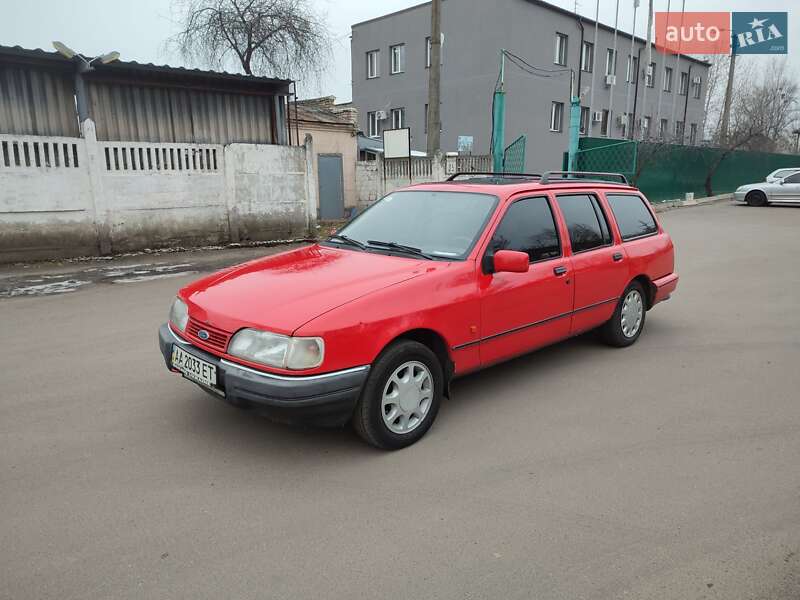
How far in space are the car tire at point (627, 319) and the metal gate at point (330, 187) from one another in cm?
1354

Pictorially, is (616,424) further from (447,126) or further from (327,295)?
(447,126)

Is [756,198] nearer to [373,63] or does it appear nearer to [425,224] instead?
[373,63]

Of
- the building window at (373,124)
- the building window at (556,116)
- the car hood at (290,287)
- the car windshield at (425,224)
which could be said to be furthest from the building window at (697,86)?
the car hood at (290,287)

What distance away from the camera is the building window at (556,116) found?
28719 mm

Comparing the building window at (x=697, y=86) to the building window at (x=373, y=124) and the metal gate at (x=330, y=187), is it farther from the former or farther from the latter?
the metal gate at (x=330, y=187)

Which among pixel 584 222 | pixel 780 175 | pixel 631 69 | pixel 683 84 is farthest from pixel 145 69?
pixel 683 84

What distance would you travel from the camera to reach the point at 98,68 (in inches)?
403

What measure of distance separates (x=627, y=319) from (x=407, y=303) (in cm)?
302

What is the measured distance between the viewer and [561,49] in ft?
93.9

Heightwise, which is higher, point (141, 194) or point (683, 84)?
point (683, 84)

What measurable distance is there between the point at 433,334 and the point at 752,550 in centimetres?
198

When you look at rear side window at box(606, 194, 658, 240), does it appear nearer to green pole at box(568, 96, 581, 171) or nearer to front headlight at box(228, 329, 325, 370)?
front headlight at box(228, 329, 325, 370)

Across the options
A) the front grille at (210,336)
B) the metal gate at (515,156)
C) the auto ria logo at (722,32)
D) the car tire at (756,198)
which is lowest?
the car tire at (756,198)

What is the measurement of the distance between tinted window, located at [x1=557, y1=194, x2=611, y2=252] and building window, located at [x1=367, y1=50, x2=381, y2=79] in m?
28.3
